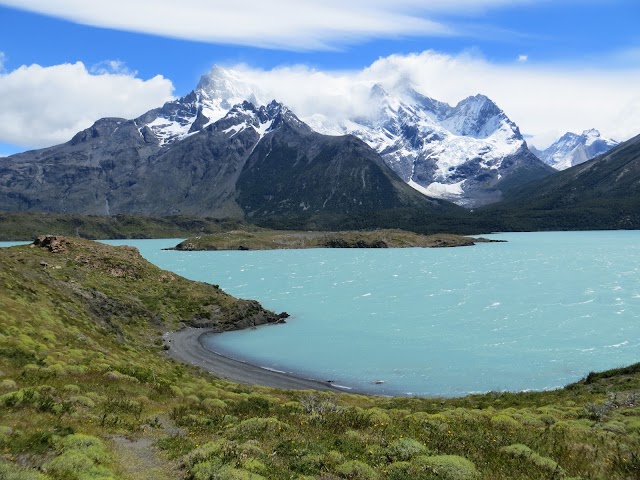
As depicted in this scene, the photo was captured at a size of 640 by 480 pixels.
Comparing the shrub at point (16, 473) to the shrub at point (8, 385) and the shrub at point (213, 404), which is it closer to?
the shrub at point (8, 385)

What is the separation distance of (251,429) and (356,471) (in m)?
6.96

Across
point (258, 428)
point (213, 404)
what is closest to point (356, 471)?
point (258, 428)

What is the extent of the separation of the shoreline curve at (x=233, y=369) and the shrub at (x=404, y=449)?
33.9 m

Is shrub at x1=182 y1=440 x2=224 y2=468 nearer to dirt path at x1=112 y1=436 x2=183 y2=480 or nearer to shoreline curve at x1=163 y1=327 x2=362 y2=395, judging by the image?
dirt path at x1=112 y1=436 x2=183 y2=480

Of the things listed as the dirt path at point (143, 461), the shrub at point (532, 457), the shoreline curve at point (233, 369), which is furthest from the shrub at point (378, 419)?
the shoreline curve at point (233, 369)

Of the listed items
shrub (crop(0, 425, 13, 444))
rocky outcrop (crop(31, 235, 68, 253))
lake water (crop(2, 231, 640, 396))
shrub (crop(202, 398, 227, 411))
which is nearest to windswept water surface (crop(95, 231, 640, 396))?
lake water (crop(2, 231, 640, 396))

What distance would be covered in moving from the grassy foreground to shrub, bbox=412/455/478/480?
0.21ft

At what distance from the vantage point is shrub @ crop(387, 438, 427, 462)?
19344 mm

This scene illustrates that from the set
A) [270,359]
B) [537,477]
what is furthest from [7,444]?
[270,359]

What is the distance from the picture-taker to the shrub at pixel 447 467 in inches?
677

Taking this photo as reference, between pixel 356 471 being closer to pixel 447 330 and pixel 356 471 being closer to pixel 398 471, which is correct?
pixel 398 471

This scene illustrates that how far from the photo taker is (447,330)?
86375 mm

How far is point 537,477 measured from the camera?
1752 cm

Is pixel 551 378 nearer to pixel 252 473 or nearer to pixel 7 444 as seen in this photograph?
pixel 252 473
